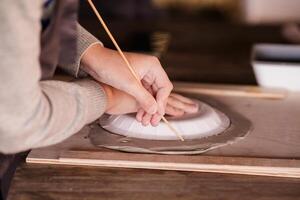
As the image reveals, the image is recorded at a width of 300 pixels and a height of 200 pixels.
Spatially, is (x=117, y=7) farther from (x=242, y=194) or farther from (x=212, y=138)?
(x=242, y=194)

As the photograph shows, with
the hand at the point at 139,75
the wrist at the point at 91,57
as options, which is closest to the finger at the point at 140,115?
the hand at the point at 139,75

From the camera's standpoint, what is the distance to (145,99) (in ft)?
2.62

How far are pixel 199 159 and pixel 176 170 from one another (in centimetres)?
4

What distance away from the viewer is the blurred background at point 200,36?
51.7 inches

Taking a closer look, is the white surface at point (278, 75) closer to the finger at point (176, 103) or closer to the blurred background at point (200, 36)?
the blurred background at point (200, 36)

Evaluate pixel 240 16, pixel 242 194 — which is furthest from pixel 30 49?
pixel 240 16

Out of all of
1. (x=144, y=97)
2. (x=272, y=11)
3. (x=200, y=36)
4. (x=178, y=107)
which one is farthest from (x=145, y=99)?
(x=272, y=11)

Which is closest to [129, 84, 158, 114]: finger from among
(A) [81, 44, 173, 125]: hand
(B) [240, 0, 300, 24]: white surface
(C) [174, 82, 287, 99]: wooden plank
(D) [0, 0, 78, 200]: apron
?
(A) [81, 44, 173, 125]: hand

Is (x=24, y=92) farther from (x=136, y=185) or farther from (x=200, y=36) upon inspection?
(x=200, y=36)

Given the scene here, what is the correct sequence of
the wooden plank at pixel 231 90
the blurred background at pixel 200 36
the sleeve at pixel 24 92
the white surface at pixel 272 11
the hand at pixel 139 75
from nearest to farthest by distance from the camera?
the sleeve at pixel 24 92
the hand at pixel 139 75
the wooden plank at pixel 231 90
the blurred background at pixel 200 36
the white surface at pixel 272 11

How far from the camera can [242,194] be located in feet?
2.15

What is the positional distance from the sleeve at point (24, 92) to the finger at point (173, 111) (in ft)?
0.80

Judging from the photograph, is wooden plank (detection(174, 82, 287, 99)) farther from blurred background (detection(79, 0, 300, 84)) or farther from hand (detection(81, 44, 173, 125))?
hand (detection(81, 44, 173, 125))

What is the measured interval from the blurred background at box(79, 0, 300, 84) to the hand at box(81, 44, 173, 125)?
14.5 inches
